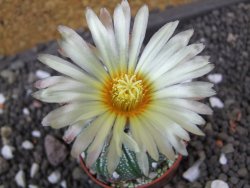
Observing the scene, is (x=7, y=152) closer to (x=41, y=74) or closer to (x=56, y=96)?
(x=41, y=74)

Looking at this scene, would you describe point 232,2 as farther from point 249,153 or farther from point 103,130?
point 103,130

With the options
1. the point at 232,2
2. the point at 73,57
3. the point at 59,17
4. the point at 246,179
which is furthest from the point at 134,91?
the point at 232,2

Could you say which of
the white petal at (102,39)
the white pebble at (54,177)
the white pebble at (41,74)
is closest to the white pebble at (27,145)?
the white pebble at (54,177)

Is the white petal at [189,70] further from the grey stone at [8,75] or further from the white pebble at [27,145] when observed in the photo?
the grey stone at [8,75]

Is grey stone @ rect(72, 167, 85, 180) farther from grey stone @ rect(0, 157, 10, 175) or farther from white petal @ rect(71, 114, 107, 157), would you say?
white petal @ rect(71, 114, 107, 157)

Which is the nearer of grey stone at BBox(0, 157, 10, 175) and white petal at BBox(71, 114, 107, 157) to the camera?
white petal at BBox(71, 114, 107, 157)

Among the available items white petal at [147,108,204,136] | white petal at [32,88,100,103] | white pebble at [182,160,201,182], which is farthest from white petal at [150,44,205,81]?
white pebble at [182,160,201,182]
